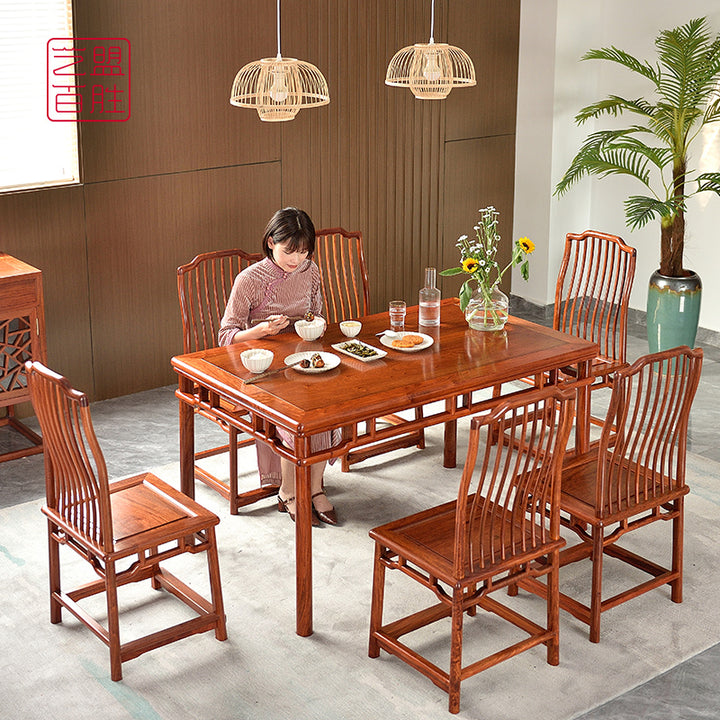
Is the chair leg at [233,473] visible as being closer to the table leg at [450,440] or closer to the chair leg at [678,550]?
the table leg at [450,440]

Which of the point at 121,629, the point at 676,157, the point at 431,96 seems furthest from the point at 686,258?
the point at 121,629

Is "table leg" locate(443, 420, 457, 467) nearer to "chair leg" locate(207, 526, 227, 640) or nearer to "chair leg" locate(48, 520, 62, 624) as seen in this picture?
"chair leg" locate(207, 526, 227, 640)

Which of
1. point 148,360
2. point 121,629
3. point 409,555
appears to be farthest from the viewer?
point 148,360

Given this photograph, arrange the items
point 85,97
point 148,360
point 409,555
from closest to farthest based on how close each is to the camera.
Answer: point 409,555
point 85,97
point 148,360

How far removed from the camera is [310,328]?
4.07 meters

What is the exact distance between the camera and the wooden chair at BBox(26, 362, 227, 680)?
3.06m

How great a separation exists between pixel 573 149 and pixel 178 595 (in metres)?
4.25

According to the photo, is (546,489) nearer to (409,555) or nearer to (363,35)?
(409,555)

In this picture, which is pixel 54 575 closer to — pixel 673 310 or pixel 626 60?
pixel 673 310

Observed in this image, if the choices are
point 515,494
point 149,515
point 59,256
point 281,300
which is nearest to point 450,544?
point 515,494

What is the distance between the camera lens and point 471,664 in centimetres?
330

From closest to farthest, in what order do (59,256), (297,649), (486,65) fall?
(297,649), (59,256), (486,65)

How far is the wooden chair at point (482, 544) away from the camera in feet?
9.82

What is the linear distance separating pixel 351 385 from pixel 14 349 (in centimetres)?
179
